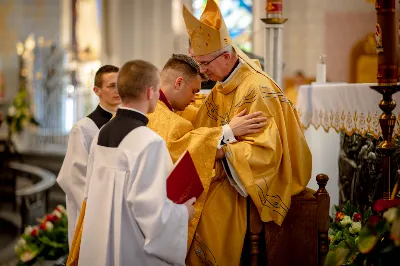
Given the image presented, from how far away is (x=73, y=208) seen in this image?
4090 mm

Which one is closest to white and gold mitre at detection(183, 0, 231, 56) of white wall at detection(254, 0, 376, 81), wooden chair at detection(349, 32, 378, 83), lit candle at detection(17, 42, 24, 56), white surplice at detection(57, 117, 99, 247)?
white surplice at detection(57, 117, 99, 247)

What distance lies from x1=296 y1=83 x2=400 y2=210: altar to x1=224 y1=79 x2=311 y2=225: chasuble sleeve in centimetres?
67

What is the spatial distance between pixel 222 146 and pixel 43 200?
19.9 feet

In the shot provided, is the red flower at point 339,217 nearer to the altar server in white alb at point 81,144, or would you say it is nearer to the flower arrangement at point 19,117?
the altar server in white alb at point 81,144

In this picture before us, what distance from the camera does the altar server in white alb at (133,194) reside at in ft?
8.95

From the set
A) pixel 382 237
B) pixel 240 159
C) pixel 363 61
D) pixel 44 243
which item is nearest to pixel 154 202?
pixel 240 159

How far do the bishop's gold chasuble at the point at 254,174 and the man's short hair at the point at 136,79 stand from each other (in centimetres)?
60

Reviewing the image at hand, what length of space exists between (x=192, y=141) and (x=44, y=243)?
2789 mm

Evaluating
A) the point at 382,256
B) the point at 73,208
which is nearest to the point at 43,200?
the point at 73,208

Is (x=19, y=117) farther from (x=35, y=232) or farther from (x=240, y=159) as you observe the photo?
(x=240, y=159)

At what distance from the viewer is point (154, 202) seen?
2.70m

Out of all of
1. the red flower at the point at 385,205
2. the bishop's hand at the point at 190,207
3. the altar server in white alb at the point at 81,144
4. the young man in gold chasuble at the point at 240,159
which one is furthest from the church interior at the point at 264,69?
the red flower at the point at 385,205

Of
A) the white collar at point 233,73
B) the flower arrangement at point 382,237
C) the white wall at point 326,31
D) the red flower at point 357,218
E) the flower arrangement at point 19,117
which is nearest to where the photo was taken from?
the flower arrangement at point 382,237

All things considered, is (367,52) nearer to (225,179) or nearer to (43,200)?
(43,200)
